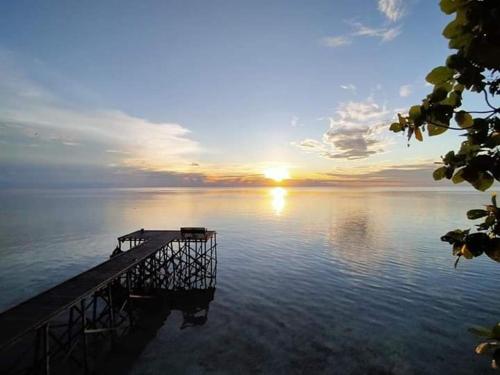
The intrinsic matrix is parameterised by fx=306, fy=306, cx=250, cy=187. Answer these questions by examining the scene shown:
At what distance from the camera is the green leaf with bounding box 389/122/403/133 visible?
2.30 meters

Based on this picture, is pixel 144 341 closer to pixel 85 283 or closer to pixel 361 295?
pixel 85 283

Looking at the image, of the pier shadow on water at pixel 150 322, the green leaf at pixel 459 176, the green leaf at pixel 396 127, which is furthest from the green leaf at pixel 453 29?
the pier shadow on water at pixel 150 322

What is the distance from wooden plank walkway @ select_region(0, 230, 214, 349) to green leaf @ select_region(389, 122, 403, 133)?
48.6ft

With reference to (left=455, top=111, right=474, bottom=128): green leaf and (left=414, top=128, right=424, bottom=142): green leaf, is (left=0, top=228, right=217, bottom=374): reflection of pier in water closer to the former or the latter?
(left=414, top=128, right=424, bottom=142): green leaf

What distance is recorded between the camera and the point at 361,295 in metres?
27.9

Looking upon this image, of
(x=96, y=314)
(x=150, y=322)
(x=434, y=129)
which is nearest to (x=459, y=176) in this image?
(x=434, y=129)

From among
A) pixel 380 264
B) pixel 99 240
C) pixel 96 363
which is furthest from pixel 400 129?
pixel 99 240

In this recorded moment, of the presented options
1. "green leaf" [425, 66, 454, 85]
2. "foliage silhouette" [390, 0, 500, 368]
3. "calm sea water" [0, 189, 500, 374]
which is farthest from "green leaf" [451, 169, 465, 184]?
"calm sea water" [0, 189, 500, 374]

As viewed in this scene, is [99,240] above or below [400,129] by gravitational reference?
below

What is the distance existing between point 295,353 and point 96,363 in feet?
39.0

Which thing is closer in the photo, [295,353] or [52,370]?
[52,370]

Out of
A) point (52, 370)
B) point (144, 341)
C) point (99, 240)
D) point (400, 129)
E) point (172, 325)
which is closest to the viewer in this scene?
point (400, 129)

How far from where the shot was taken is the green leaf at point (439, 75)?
1972mm

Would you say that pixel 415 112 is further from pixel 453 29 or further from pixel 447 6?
pixel 447 6
